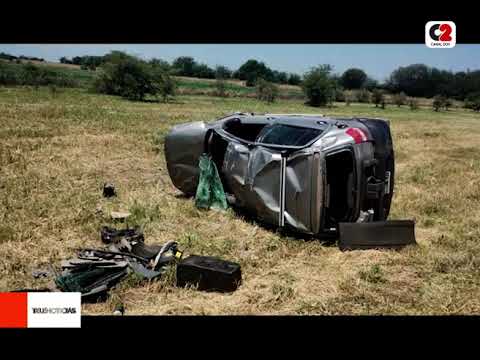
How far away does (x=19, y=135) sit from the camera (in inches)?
536

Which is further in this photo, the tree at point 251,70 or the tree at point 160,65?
the tree at point 251,70

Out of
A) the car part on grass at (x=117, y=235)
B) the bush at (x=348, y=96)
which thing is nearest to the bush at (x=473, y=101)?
the bush at (x=348, y=96)

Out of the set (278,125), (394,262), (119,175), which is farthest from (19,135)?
(394,262)

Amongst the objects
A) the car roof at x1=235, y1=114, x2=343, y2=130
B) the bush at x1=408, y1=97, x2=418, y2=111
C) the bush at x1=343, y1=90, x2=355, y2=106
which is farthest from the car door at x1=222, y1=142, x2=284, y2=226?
the bush at x1=343, y1=90, x2=355, y2=106

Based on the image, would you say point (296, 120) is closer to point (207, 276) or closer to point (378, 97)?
point (207, 276)

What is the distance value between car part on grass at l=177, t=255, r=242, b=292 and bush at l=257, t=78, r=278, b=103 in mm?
43009

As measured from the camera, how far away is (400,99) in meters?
51.8

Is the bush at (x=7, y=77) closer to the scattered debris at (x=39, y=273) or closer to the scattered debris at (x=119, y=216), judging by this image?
the scattered debris at (x=119, y=216)

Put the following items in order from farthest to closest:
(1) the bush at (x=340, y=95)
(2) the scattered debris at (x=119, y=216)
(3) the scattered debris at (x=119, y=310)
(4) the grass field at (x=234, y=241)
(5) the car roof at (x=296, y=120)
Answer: (1) the bush at (x=340, y=95) → (2) the scattered debris at (x=119, y=216) → (5) the car roof at (x=296, y=120) → (4) the grass field at (x=234, y=241) → (3) the scattered debris at (x=119, y=310)

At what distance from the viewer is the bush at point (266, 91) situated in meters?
47.5

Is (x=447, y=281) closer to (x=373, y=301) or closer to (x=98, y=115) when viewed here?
(x=373, y=301)

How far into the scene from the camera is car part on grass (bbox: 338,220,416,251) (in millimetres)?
5844

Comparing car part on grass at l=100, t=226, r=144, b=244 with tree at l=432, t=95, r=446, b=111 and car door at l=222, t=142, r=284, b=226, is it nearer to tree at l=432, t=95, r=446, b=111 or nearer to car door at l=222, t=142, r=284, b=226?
car door at l=222, t=142, r=284, b=226

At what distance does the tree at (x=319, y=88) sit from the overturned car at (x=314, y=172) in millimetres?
43925
